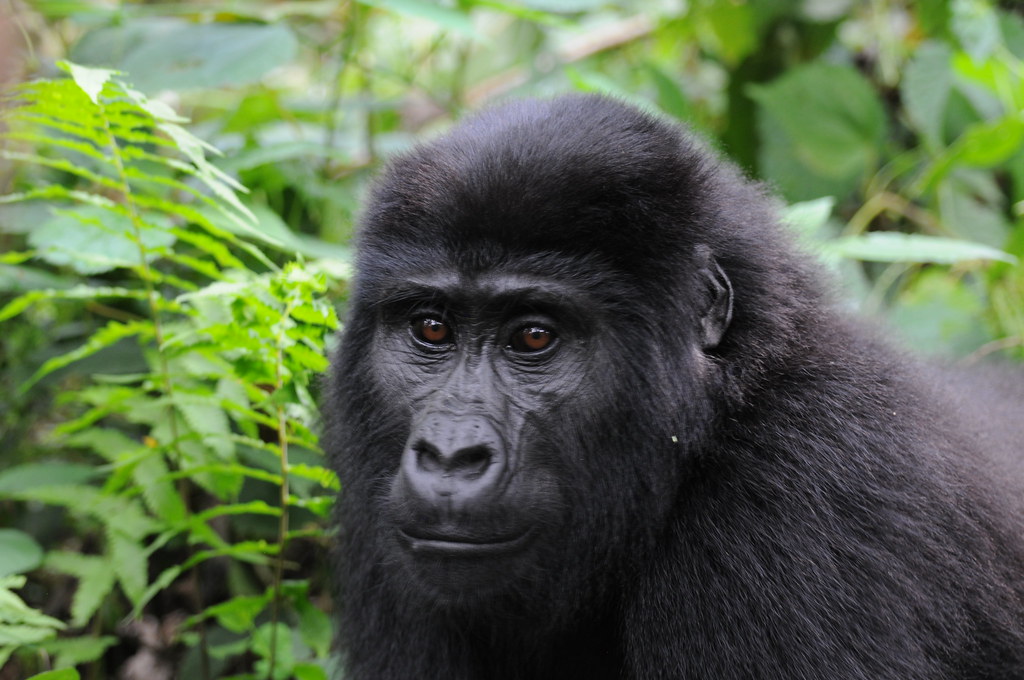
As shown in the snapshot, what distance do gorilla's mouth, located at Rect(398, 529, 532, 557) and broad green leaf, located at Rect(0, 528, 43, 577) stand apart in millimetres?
1707

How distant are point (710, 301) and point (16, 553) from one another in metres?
2.62

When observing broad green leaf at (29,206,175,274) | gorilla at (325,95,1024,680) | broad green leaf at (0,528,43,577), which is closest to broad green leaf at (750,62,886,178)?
gorilla at (325,95,1024,680)

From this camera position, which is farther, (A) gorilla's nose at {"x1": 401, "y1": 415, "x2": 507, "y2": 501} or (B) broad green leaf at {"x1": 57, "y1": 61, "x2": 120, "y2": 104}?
(B) broad green leaf at {"x1": 57, "y1": 61, "x2": 120, "y2": 104}

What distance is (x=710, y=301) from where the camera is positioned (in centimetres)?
307

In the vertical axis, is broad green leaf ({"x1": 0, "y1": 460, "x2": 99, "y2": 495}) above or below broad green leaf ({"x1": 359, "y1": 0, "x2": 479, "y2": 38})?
below

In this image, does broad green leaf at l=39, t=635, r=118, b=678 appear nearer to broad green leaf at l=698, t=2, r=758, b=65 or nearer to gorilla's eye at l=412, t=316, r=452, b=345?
gorilla's eye at l=412, t=316, r=452, b=345

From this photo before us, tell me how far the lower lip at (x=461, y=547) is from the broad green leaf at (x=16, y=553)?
171 cm

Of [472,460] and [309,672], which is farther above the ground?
[472,460]

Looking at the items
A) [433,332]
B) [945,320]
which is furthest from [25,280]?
[945,320]

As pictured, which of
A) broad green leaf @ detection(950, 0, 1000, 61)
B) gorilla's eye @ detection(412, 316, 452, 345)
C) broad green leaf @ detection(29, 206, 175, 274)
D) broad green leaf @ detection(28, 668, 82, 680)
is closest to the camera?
broad green leaf @ detection(28, 668, 82, 680)

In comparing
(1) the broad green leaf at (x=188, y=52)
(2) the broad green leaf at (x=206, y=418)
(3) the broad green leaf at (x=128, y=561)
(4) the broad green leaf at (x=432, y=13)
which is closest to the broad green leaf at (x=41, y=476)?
(3) the broad green leaf at (x=128, y=561)

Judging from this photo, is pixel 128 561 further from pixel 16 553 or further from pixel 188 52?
pixel 188 52

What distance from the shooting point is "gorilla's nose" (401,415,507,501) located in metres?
2.71

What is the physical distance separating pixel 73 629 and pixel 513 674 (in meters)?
2.40
